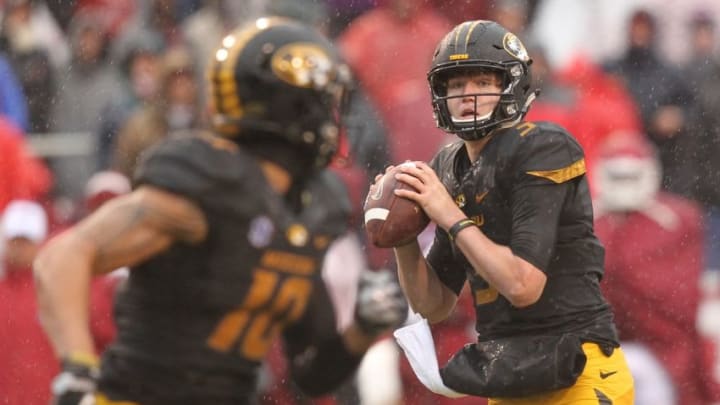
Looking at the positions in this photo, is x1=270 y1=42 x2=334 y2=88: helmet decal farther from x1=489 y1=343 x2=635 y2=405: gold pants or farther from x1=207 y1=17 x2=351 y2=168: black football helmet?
x1=489 y1=343 x2=635 y2=405: gold pants

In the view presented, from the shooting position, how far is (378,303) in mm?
4344

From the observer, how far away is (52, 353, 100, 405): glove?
3.97 m

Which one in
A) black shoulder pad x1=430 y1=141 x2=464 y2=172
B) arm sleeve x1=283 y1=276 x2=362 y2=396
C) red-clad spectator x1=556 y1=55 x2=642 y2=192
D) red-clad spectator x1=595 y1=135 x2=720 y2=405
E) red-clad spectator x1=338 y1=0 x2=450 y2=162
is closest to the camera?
arm sleeve x1=283 y1=276 x2=362 y2=396

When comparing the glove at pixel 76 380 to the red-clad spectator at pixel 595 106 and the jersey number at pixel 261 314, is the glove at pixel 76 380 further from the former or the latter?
the red-clad spectator at pixel 595 106

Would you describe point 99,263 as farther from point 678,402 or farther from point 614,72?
point 614,72

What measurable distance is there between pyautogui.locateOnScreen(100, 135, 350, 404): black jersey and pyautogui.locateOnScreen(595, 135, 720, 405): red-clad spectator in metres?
4.22

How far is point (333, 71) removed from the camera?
14.4 ft

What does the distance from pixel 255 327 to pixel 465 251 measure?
3.10ft

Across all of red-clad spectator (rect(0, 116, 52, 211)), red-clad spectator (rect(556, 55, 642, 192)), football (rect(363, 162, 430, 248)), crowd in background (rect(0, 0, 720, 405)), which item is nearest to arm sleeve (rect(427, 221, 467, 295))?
football (rect(363, 162, 430, 248))

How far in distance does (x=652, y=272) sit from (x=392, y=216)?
11.5ft

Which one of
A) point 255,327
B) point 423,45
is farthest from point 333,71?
point 423,45

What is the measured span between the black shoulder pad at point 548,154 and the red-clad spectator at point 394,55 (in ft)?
14.9

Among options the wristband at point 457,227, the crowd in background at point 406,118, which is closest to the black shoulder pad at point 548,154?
the wristband at point 457,227

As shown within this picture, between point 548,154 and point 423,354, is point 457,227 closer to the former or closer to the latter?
point 548,154
